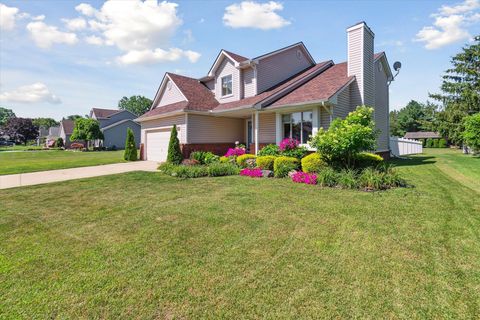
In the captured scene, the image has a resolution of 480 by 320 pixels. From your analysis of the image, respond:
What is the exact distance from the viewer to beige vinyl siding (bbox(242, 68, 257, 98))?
16.1 meters

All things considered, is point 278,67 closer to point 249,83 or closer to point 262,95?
point 249,83

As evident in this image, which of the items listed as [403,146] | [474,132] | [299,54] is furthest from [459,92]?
[299,54]

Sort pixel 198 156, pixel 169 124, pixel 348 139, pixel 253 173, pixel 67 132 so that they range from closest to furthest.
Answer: pixel 348 139 < pixel 253 173 < pixel 198 156 < pixel 169 124 < pixel 67 132

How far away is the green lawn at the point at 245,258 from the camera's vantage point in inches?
Result: 101

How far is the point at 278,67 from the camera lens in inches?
669

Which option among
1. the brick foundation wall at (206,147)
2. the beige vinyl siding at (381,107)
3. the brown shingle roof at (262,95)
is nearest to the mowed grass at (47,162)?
the brick foundation wall at (206,147)

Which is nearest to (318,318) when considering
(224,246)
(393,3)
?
(224,246)

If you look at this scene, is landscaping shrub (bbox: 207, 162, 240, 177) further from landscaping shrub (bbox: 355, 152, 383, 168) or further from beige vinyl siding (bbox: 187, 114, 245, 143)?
beige vinyl siding (bbox: 187, 114, 245, 143)

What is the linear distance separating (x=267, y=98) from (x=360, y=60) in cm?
523

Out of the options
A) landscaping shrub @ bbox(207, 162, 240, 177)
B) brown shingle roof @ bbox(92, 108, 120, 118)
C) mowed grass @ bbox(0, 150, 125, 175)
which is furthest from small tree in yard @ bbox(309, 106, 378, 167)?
brown shingle roof @ bbox(92, 108, 120, 118)

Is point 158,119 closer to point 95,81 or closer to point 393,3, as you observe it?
point 95,81

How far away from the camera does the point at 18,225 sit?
504 centimetres

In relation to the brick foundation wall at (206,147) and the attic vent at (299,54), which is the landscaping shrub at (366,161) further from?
the attic vent at (299,54)

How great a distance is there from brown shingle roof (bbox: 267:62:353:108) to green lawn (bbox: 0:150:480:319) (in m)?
6.84
